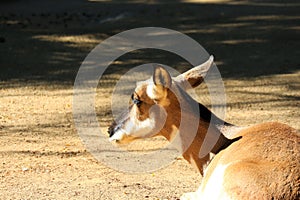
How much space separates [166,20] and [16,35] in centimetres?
333

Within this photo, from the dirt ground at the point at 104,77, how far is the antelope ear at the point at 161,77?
135 cm

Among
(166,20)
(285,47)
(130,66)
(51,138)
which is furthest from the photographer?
(166,20)

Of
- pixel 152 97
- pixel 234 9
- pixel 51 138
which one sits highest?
pixel 152 97

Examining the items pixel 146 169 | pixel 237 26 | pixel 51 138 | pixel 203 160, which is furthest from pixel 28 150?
pixel 237 26

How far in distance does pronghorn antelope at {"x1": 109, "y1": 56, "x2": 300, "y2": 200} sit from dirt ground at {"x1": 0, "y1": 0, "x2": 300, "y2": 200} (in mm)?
871

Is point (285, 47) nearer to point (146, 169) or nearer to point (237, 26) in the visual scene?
point (237, 26)

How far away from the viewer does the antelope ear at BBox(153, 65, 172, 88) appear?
5.59m

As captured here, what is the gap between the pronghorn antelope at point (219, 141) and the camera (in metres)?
5.15

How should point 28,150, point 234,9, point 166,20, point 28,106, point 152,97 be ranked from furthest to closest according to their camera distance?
point 234,9 < point 166,20 < point 28,106 < point 28,150 < point 152,97

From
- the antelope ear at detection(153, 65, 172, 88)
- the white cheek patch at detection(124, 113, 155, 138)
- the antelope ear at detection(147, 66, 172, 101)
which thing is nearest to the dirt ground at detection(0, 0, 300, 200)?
the white cheek patch at detection(124, 113, 155, 138)

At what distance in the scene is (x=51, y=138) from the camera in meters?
9.06

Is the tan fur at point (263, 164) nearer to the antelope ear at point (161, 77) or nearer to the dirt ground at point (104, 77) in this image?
the antelope ear at point (161, 77)

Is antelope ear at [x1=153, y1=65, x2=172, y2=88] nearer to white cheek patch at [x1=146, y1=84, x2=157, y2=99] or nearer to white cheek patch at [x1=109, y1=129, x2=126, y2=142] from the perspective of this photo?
white cheek patch at [x1=146, y1=84, x2=157, y2=99]

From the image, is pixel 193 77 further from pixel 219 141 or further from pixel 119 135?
pixel 119 135
